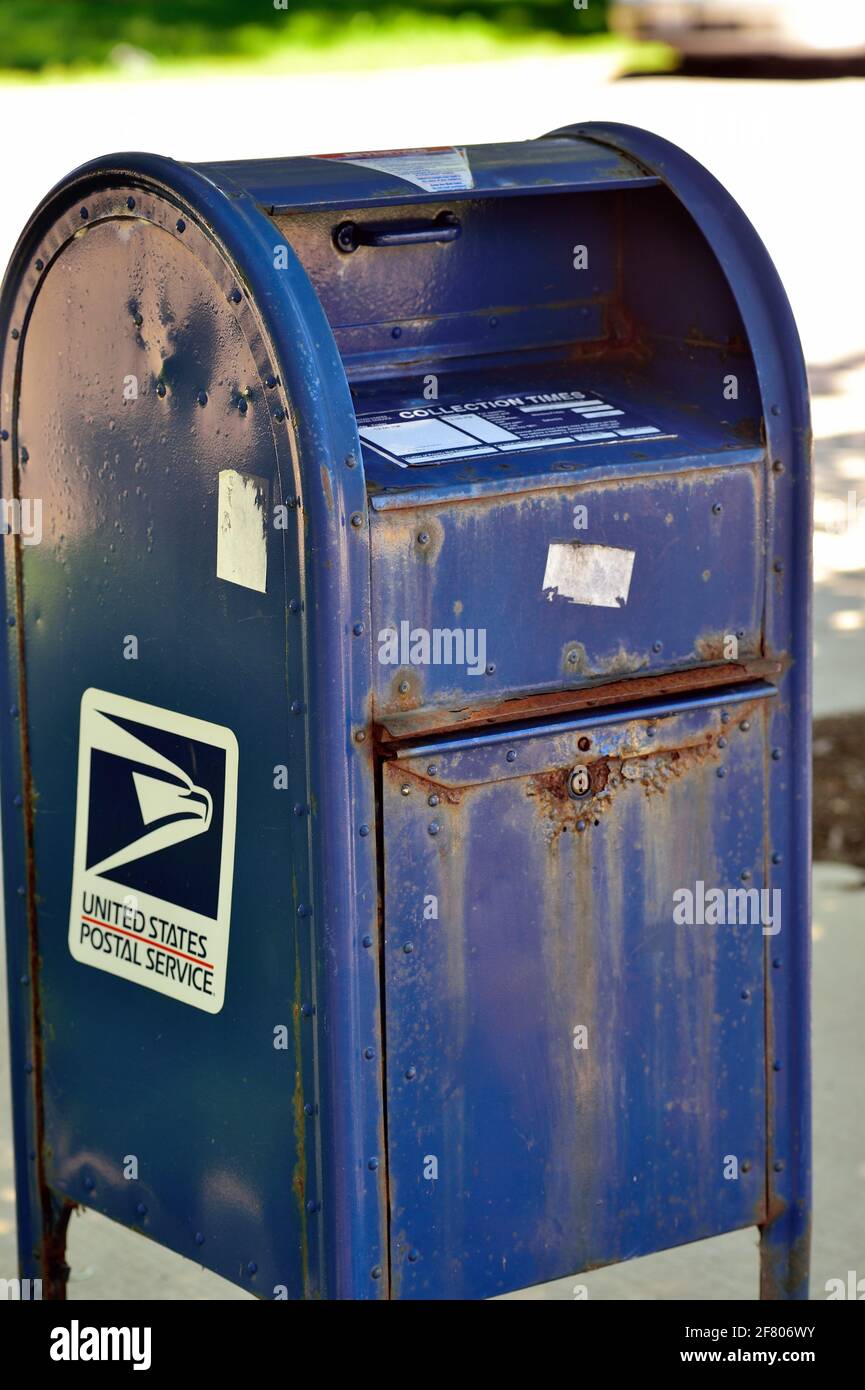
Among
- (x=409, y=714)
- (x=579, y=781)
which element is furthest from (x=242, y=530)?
(x=579, y=781)

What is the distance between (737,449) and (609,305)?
396 mm

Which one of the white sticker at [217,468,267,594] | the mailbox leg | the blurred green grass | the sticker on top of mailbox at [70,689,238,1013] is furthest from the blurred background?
the white sticker at [217,468,267,594]

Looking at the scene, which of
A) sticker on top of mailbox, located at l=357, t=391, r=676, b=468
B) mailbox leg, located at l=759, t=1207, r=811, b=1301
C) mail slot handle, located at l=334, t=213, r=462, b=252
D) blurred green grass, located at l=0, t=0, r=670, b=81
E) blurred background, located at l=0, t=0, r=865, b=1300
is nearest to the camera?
sticker on top of mailbox, located at l=357, t=391, r=676, b=468

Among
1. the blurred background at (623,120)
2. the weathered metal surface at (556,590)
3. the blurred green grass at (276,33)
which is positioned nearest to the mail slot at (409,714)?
the weathered metal surface at (556,590)

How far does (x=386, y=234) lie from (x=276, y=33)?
57.7ft

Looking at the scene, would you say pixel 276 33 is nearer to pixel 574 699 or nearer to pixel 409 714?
pixel 574 699

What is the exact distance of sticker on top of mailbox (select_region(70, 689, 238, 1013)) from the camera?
3.00 metres

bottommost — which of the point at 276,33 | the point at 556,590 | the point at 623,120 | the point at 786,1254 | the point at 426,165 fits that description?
the point at 786,1254

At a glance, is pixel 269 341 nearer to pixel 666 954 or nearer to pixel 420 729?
pixel 420 729

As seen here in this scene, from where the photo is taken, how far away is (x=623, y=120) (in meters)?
13.4

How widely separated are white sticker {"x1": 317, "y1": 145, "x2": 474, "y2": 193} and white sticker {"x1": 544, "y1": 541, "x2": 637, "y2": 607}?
0.48 m

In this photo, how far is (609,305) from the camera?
3393mm

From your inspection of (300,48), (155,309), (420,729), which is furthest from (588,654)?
(300,48)

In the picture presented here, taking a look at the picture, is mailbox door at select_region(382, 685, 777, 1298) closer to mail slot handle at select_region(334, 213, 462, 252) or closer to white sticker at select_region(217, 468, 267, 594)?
white sticker at select_region(217, 468, 267, 594)
